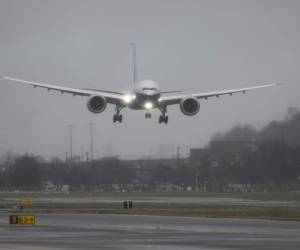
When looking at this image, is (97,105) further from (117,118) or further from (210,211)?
(210,211)

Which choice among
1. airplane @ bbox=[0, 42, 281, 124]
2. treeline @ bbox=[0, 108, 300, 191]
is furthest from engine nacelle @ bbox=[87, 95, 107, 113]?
treeline @ bbox=[0, 108, 300, 191]

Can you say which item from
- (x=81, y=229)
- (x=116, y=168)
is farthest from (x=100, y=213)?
(x=116, y=168)

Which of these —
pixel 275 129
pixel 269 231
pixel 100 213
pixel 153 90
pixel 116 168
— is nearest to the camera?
pixel 269 231

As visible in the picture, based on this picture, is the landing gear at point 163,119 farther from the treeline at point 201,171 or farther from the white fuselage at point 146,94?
the treeline at point 201,171

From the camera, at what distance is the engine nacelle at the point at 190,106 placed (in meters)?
78.8

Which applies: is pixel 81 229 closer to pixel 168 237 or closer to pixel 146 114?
pixel 168 237

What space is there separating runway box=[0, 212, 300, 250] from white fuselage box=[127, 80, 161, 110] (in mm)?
18873

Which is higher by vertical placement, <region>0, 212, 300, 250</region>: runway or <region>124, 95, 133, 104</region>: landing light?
<region>124, 95, 133, 104</region>: landing light

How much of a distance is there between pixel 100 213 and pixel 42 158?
375 feet

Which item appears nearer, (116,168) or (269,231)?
(269,231)

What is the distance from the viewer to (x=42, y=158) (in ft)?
591

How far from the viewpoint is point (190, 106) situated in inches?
3108

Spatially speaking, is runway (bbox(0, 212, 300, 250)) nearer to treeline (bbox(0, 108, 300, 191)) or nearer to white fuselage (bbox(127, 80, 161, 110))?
white fuselage (bbox(127, 80, 161, 110))

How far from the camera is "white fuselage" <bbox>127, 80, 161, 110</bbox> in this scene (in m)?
75.9
